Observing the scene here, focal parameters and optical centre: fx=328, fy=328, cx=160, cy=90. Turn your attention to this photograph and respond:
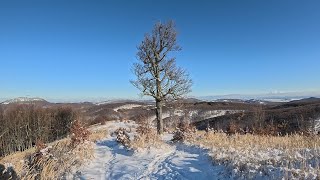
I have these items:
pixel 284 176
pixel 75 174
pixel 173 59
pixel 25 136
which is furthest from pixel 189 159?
pixel 25 136

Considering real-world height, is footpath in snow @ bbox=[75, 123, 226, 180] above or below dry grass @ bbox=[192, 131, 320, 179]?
below

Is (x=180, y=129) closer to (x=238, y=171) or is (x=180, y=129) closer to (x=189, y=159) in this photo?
(x=189, y=159)

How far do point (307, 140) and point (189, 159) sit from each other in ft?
13.1

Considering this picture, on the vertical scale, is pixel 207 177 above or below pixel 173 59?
below

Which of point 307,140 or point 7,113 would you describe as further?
point 7,113

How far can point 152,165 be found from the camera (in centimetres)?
1062

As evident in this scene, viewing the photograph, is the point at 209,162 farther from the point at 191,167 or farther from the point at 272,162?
the point at 272,162

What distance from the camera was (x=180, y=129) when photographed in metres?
16.2

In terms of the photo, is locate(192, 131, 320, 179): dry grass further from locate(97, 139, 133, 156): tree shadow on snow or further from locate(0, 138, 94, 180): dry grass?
locate(0, 138, 94, 180): dry grass

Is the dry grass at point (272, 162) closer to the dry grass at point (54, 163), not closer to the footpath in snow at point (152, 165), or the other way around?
the footpath in snow at point (152, 165)

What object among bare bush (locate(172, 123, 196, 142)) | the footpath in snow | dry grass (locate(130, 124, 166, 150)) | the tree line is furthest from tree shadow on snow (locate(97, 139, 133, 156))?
the tree line

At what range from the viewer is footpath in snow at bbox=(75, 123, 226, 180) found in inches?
362

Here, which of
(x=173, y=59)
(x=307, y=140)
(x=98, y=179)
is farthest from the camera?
(x=173, y=59)

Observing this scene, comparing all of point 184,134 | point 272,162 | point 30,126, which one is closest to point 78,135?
point 184,134
